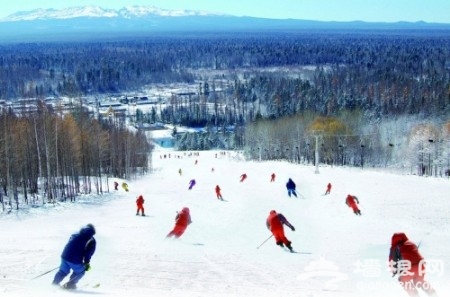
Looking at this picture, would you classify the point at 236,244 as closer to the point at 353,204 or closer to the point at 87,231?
Answer: the point at 87,231

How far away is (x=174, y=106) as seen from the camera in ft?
478

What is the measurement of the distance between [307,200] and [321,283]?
589 inches

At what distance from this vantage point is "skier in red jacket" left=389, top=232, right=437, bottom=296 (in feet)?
31.2

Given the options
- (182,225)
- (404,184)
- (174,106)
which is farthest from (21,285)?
(174,106)

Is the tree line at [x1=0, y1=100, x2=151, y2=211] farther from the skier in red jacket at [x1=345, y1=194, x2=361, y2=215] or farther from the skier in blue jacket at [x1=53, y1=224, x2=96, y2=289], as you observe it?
the skier in blue jacket at [x1=53, y1=224, x2=96, y2=289]

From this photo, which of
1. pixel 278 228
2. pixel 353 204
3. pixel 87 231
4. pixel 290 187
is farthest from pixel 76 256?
pixel 290 187

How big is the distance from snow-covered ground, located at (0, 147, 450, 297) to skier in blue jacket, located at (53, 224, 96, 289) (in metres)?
0.28

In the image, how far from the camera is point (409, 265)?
9.57 m

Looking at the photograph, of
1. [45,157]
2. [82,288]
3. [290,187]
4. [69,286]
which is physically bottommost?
[45,157]

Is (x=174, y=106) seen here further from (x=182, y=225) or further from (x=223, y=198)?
(x=182, y=225)

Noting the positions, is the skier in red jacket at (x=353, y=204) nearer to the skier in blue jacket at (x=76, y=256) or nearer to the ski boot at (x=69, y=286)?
the skier in blue jacket at (x=76, y=256)

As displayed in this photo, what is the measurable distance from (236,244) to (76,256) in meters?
6.06

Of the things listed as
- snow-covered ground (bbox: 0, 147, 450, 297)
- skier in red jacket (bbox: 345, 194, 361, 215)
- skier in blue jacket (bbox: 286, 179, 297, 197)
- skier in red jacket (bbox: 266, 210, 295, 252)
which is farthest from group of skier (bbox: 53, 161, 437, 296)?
skier in blue jacket (bbox: 286, 179, 297, 197)

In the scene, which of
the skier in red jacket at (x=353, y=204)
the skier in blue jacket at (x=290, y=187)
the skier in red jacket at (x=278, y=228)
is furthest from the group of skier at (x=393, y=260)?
the skier in blue jacket at (x=290, y=187)
